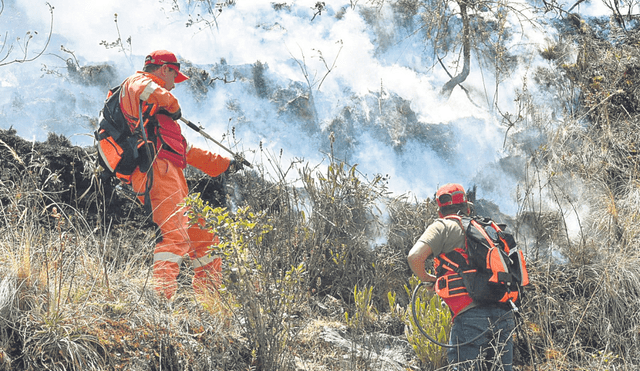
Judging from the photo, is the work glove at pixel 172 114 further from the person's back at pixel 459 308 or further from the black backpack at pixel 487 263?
the black backpack at pixel 487 263

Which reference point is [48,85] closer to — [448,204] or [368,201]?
[368,201]

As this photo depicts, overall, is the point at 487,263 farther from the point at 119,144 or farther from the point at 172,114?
the point at 119,144

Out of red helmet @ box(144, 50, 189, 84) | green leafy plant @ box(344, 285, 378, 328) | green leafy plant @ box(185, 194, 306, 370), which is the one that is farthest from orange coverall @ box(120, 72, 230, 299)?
green leafy plant @ box(344, 285, 378, 328)

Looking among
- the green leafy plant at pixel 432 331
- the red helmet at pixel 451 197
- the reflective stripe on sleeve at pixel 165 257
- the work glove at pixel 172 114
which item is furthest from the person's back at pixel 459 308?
the work glove at pixel 172 114

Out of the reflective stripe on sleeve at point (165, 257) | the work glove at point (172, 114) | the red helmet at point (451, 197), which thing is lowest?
the reflective stripe on sleeve at point (165, 257)

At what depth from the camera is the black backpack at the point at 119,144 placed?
392 centimetres

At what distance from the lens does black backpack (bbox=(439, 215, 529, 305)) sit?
3.20 meters

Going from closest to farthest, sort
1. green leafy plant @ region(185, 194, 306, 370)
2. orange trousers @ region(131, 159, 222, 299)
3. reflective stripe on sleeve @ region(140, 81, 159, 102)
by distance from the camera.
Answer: green leafy plant @ region(185, 194, 306, 370) → orange trousers @ region(131, 159, 222, 299) → reflective stripe on sleeve @ region(140, 81, 159, 102)

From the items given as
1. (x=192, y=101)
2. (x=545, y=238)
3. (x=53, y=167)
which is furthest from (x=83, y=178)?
(x=545, y=238)

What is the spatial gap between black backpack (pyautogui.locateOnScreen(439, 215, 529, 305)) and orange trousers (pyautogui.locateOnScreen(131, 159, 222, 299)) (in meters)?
1.68

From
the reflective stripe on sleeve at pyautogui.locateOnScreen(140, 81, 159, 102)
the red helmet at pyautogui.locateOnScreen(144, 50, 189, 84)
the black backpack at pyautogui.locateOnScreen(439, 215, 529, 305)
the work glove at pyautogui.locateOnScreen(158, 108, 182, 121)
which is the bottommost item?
the black backpack at pyautogui.locateOnScreen(439, 215, 529, 305)

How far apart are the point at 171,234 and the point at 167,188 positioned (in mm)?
384

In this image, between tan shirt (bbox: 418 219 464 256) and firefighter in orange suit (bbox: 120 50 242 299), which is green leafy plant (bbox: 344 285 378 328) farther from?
firefighter in orange suit (bbox: 120 50 242 299)

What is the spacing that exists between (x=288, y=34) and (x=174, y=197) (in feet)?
11.5
